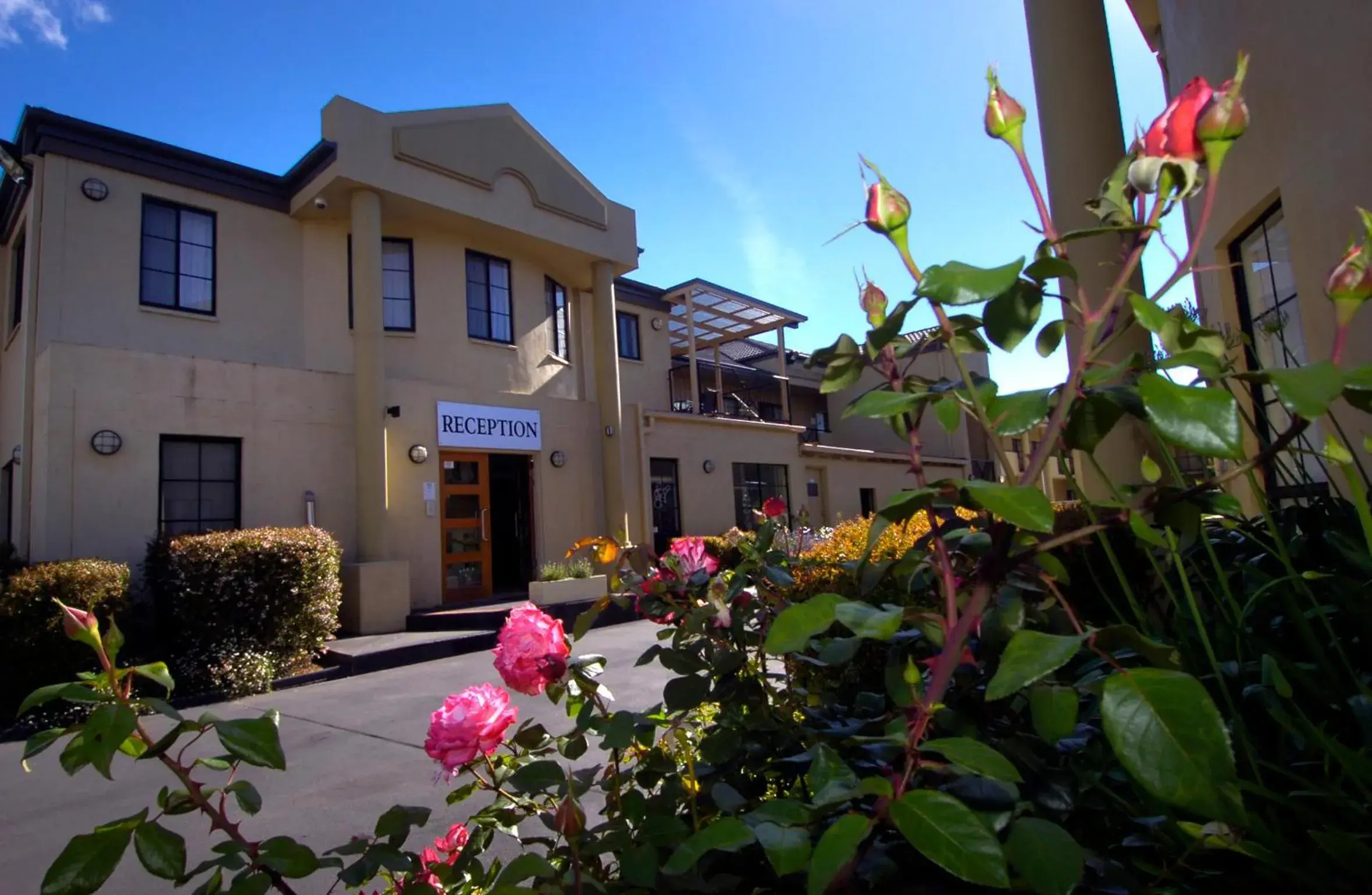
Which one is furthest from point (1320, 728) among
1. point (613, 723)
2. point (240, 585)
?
point (240, 585)

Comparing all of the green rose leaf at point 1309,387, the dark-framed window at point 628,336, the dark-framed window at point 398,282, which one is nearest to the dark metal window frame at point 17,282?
the dark-framed window at point 398,282

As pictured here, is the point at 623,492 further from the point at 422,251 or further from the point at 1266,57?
the point at 1266,57

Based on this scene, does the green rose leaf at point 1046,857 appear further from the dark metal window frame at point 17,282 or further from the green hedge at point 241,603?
the dark metal window frame at point 17,282

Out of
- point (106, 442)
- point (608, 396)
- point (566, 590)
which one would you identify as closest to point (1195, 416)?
point (106, 442)

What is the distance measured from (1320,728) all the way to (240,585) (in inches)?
344

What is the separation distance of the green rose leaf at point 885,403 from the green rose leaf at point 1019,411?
8 centimetres

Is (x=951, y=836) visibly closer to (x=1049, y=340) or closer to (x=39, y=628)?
(x=1049, y=340)

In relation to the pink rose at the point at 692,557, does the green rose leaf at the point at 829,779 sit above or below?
below

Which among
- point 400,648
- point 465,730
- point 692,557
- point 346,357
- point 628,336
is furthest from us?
point 628,336

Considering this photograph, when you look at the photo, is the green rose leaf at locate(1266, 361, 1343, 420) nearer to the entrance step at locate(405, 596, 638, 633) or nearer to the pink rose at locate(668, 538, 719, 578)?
the pink rose at locate(668, 538, 719, 578)

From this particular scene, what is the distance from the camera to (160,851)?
973 millimetres

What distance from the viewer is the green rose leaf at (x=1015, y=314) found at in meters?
0.88

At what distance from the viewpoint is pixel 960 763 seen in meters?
0.74

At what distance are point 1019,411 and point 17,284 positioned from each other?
1443 cm
